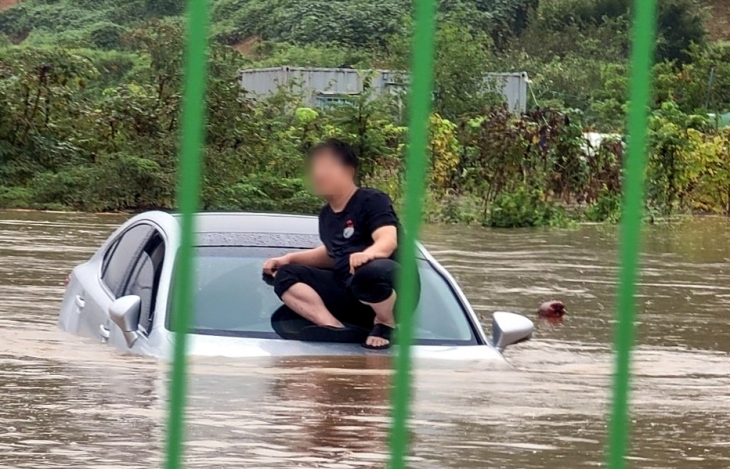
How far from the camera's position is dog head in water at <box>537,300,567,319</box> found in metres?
9.51

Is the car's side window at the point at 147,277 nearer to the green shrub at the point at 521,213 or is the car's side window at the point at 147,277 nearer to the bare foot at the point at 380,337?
the bare foot at the point at 380,337

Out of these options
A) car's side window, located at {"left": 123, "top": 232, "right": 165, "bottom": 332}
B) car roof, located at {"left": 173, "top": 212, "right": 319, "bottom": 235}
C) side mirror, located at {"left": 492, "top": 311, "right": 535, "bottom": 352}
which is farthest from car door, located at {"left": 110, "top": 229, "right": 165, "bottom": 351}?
side mirror, located at {"left": 492, "top": 311, "right": 535, "bottom": 352}

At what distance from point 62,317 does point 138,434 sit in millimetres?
3084

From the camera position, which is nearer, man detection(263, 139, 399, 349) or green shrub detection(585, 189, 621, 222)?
man detection(263, 139, 399, 349)

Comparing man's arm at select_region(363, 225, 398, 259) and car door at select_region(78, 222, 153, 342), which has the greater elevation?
man's arm at select_region(363, 225, 398, 259)

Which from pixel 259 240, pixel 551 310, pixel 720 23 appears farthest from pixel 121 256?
pixel 720 23

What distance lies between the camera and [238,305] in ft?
19.6

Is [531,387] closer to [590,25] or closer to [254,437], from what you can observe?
[254,437]

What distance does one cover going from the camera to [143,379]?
18.1 feet

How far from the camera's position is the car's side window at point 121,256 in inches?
267

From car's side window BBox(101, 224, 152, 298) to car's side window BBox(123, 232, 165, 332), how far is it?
0.11 m

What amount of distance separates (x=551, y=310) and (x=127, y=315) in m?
4.21

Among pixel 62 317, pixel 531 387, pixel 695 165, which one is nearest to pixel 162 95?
pixel 695 165

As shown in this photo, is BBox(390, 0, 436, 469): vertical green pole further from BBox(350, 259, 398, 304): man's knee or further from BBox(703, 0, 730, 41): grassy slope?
BBox(703, 0, 730, 41): grassy slope
